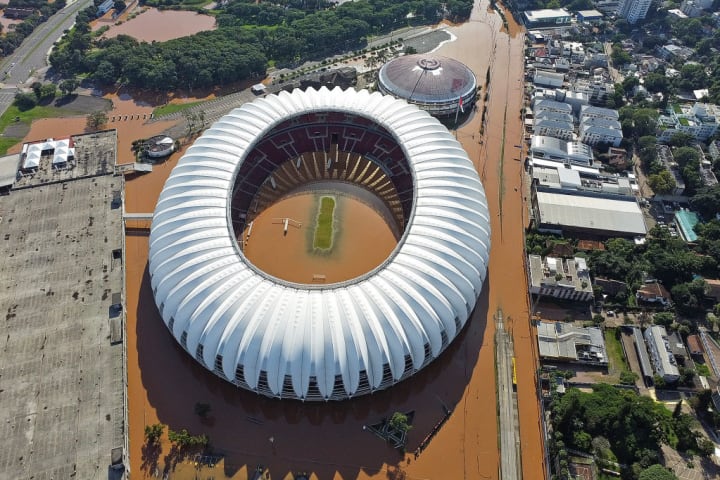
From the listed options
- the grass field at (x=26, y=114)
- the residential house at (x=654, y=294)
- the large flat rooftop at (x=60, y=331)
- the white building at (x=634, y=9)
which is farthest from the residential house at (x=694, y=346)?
the grass field at (x=26, y=114)

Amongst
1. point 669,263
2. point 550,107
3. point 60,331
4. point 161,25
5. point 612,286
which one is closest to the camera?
point 60,331

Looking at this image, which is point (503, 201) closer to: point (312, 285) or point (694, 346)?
point (694, 346)

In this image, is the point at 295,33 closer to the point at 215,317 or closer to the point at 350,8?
the point at 350,8

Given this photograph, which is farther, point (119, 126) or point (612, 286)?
point (119, 126)

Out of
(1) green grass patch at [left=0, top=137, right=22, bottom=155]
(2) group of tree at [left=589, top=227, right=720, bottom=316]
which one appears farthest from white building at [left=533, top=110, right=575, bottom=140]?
(1) green grass patch at [left=0, top=137, right=22, bottom=155]

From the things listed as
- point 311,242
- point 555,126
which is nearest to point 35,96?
point 311,242

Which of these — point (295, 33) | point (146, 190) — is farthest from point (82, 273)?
point (295, 33)
